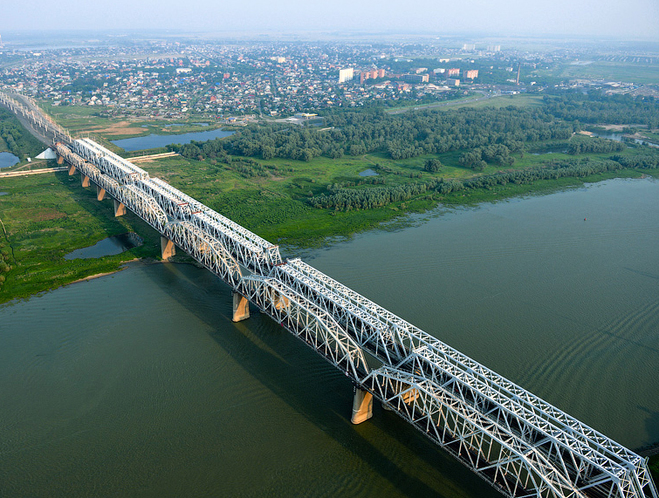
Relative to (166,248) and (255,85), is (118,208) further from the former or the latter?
(255,85)

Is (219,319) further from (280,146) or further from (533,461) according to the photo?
(280,146)

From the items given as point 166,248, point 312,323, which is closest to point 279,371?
point 312,323

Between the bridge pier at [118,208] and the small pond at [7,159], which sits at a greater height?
the small pond at [7,159]

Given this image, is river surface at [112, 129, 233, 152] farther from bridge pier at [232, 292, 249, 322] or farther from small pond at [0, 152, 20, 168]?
bridge pier at [232, 292, 249, 322]

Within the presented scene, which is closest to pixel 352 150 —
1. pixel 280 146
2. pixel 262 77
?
pixel 280 146

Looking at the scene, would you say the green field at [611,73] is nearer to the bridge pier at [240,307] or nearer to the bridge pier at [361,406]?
the bridge pier at [240,307]

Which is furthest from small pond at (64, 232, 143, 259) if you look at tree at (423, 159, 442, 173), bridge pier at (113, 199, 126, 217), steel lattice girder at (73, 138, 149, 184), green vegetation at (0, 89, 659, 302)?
tree at (423, 159, 442, 173)

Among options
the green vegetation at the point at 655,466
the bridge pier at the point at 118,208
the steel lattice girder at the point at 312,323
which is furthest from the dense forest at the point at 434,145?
the green vegetation at the point at 655,466
